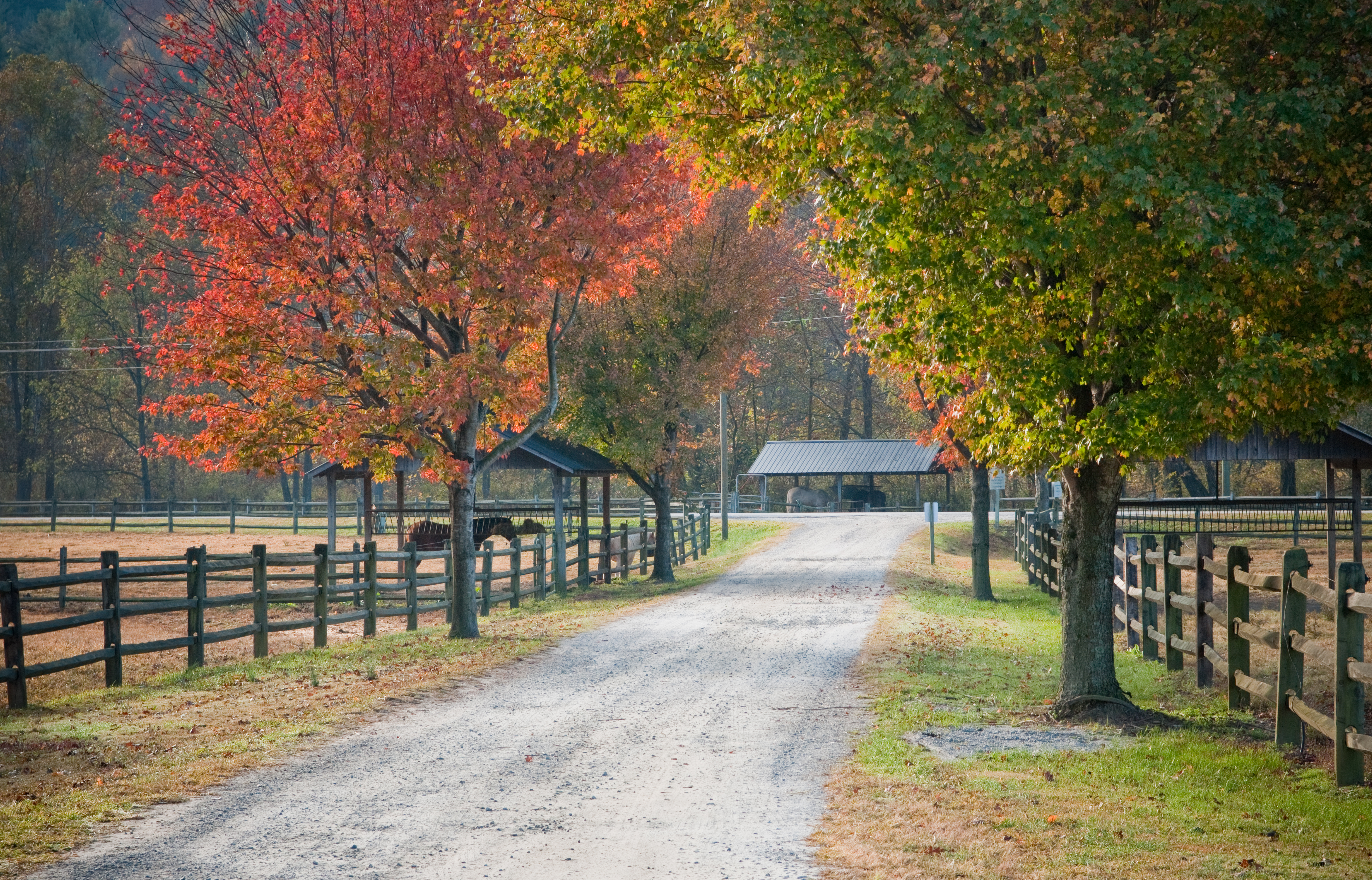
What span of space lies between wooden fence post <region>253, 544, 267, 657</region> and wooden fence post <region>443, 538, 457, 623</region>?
2487mm

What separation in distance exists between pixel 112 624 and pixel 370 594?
15.6 feet

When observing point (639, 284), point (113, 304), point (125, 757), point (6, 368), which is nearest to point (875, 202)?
point (125, 757)

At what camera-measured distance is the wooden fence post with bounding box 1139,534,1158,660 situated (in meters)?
12.7

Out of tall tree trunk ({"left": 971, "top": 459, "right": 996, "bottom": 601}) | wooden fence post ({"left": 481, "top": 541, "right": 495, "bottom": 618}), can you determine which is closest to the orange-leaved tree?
wooden fence post ({"left": 481, "top": 541, "right": 495, "bottom": 618})

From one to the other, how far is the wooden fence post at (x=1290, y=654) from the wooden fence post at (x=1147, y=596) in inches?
173

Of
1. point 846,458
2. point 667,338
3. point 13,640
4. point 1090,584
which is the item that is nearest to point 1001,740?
point 1090,584

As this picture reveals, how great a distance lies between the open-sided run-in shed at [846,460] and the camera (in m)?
49.4

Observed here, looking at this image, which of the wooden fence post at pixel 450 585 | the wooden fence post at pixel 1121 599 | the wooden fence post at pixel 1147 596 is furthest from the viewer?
the wooden fence post at pixel 450 585

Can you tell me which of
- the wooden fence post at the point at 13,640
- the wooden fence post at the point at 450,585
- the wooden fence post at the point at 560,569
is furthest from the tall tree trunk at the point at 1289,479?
the wooden fence post at the point at 13,640

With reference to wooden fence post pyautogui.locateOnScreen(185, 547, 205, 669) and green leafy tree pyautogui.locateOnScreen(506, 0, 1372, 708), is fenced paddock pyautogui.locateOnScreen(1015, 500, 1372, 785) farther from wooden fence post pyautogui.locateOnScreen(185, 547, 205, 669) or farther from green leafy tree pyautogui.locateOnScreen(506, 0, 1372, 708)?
wooden fence post pyautogui.locateOnScreen(185, 547, 205, 669)

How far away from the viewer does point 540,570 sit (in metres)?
22.3

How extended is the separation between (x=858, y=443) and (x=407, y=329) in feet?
129

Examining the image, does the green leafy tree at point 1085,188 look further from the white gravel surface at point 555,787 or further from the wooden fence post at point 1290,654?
the white gravel surface at point 555,787

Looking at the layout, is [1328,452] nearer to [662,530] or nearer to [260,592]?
[662,530]
